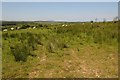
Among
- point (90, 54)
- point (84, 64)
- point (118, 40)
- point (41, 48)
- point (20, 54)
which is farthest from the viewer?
point (118, 40)

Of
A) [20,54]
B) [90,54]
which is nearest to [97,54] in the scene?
[90,54]

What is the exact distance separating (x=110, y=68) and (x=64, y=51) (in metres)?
3.35

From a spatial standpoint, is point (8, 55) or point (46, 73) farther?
point (8, 55)

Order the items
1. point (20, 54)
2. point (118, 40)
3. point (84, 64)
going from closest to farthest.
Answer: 1. point (84, 64)
2. point (20, 54)
3. point (118, 40)

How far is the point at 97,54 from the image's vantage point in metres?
12.5

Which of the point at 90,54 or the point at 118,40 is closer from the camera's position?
the point at 90,54

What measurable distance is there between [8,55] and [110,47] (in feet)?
17.6

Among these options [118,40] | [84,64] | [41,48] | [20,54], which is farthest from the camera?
[118,40]

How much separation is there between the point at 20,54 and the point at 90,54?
3.25 meters

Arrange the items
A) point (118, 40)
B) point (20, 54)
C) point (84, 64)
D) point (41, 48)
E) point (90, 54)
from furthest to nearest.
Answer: point (118, 40) → point (41, 48) → point (90, 54) → point (20, 54) → point (84, 64)

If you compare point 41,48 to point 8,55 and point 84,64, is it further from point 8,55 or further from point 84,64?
point 84,64

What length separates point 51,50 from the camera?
43.1 ft

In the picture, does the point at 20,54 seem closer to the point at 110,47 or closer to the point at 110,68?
the point at 110,68

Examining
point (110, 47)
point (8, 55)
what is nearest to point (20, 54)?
point (8, 55)
